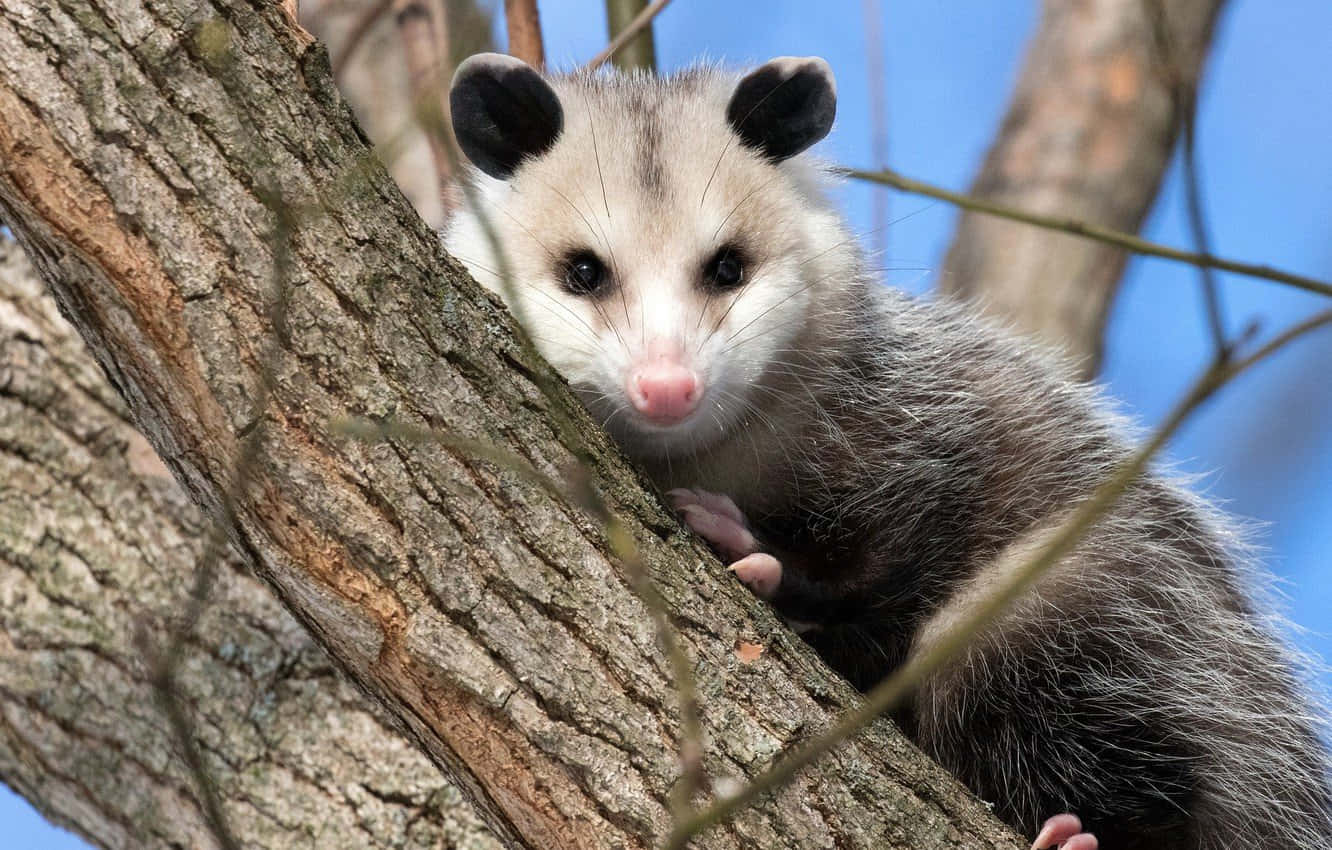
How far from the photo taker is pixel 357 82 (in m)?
3.33

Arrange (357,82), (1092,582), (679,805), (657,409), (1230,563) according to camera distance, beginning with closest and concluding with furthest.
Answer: (679,805), (657,409), (1092,582), (1230,563), (357,82)

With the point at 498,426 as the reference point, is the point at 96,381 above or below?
above

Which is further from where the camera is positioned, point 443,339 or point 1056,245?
point 1056,245

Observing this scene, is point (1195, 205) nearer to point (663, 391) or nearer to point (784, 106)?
point (663, 391)

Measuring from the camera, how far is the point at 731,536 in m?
1.90

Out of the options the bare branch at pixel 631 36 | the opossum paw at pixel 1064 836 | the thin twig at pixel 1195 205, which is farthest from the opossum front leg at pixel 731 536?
the bare branch at pixel 631 36

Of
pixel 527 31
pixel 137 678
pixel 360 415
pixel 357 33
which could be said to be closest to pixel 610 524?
pixel 360 415

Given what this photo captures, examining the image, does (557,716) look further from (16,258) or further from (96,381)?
(16,258)

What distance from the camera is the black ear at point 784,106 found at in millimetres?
2076

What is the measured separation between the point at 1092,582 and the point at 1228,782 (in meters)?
0.36

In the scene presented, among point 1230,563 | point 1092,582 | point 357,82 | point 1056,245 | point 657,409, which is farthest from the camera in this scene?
point 1056,245

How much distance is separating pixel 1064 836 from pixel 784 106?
117 centimetres

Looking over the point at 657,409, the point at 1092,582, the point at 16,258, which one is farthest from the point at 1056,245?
the point at 16,258

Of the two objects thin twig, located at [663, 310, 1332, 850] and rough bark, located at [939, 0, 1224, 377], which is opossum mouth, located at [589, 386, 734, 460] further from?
rough bark, located at [939, 0, 1224, 377]
